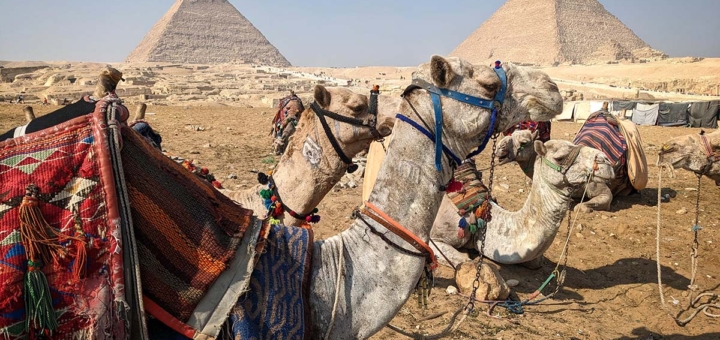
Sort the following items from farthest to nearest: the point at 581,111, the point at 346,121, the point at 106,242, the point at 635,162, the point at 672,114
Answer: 1. the point at 581,111
2. the point at 672,114
3. the point at 635,162
4. the point at 346,121
5. the point at 106,242

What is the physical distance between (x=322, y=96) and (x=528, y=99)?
1.79m

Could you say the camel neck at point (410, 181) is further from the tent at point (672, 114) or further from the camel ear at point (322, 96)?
the tent at point (672, 114)

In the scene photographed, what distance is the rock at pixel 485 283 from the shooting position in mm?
4922

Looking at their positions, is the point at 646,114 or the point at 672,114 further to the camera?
the point at 646,114

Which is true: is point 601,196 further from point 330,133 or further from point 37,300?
point 37,300

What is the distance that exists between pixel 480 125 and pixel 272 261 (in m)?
1.01

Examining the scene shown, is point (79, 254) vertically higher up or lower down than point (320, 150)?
lower down

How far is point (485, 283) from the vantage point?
492 centimetres

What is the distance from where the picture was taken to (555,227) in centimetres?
491

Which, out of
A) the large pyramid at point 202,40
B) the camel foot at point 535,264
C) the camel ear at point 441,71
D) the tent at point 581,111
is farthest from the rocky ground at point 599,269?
the large pyramid at point 202,40

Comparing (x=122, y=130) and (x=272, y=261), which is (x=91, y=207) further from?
(x=272, y=261)

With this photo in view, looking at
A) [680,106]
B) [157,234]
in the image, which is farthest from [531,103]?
[680,106]

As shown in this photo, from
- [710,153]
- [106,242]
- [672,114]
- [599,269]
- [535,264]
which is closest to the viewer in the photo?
[106,242]

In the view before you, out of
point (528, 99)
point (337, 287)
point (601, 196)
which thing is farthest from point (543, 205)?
point (337, 287)
